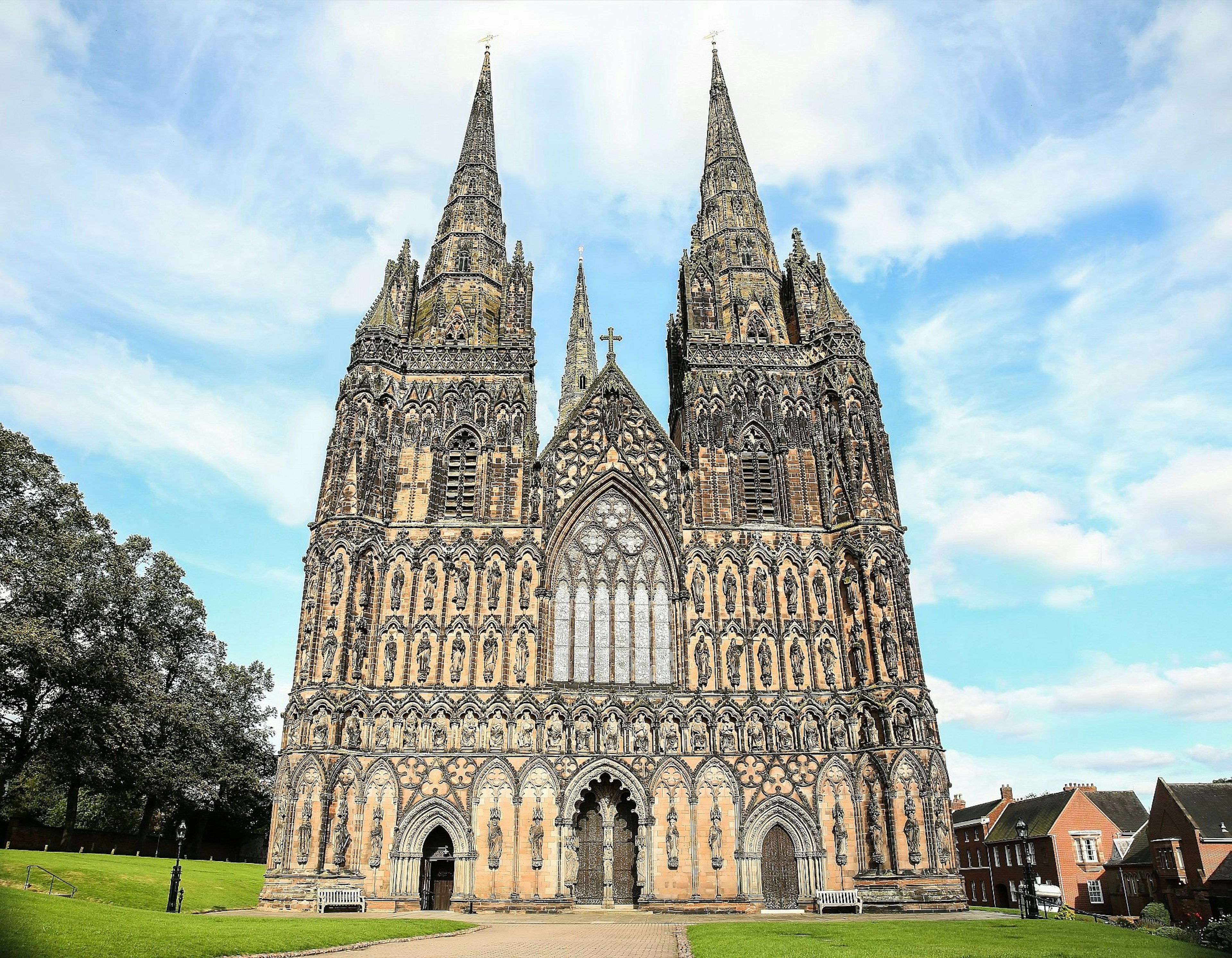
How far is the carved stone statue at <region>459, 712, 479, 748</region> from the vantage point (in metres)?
27.5

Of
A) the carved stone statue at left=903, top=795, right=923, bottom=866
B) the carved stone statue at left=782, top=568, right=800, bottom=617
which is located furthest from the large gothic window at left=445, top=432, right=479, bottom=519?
the carved stone statue at left=903, top=795, right=923, bottom=866

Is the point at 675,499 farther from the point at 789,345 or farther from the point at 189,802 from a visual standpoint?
the point at 189,802

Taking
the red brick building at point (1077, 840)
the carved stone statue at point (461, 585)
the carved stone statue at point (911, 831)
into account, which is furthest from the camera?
the red brick building at point (1077, 840)

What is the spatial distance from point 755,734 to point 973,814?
50.3 meters

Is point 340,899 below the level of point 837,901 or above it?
above

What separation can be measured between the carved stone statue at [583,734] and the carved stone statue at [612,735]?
1.36 ft

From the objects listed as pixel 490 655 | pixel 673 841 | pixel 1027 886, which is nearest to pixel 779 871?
pixel 673 841

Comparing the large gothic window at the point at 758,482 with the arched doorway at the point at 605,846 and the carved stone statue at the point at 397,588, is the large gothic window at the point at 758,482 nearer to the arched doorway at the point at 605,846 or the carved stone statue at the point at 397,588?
the arched doorway at the point at 605,846

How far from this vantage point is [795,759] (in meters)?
27.8

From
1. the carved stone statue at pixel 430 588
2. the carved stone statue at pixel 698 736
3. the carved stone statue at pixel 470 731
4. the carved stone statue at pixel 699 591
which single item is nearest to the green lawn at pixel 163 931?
the carved stone statue at pixel 470 731

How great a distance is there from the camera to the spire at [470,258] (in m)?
36.2

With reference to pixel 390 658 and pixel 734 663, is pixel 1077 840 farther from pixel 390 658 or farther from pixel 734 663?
pixel 390 658

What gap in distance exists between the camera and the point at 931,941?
15812mm

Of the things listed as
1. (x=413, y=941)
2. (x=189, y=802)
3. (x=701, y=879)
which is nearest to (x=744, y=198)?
(x=701, y=879)
